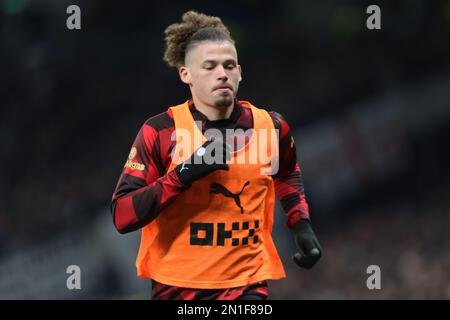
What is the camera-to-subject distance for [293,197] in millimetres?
3779

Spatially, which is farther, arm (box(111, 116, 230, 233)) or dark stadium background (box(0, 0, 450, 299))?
dark stadium background (box(0, 0, 450, 299))

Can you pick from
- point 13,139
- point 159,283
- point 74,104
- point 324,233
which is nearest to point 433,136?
point 324,233

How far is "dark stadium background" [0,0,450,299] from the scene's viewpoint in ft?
29.8

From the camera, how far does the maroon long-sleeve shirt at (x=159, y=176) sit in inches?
127

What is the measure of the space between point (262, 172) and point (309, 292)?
5.93 m

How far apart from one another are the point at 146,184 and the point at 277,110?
668 cm

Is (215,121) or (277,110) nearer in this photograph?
(215,121)

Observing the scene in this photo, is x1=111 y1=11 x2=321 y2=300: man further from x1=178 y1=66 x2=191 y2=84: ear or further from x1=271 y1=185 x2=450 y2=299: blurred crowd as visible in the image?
x1=271 y1=185 x2=450 y2=299: blurred crowd

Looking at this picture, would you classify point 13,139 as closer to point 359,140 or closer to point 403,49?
point 359,140

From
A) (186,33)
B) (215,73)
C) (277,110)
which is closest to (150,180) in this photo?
(215,73)

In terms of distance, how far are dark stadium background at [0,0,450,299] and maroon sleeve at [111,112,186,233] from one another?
5.61 meters

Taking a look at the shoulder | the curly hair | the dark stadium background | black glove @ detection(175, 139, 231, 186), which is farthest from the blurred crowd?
black glove @ detection(175, 139, 231, 186)

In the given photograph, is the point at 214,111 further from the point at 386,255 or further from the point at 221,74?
the point at 386,255

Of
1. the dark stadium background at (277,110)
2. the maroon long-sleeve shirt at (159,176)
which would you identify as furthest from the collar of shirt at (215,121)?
the dark stadium background at (277,110)
